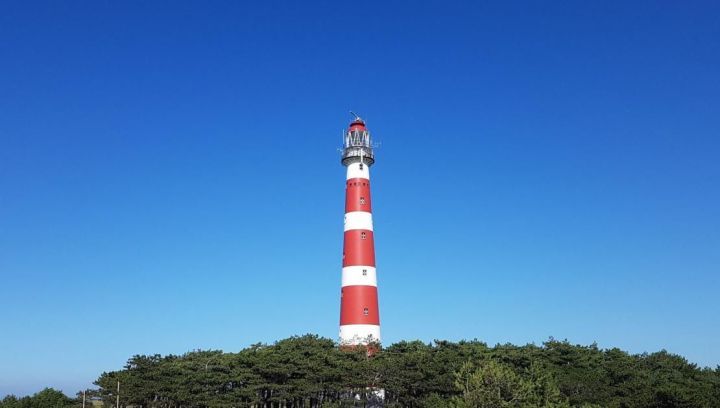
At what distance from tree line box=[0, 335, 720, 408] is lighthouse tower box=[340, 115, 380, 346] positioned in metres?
2.19

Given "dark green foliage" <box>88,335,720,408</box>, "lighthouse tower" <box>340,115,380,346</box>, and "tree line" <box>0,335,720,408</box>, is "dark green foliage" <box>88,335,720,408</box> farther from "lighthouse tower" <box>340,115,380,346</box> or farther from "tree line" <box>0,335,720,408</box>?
"lighthouse tower" <box>340,115,380,346</box>

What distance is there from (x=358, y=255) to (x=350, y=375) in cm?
1098

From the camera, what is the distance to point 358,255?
54.2 meters

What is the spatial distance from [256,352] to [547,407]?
27166mm

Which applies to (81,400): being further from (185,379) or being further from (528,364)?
(528,364)

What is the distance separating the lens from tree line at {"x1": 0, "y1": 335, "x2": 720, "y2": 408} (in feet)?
148

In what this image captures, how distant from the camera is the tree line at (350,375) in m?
45.0

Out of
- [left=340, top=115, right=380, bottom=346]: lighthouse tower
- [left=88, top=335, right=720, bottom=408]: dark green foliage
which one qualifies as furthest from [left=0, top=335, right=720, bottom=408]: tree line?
[left=340, top=115, right=380, bottom=346]: lighthouse tower

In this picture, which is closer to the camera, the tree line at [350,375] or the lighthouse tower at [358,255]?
the tree line at [350,375]

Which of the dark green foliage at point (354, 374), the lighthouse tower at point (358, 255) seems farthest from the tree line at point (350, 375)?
the lighthouse tower at point (358, 255)

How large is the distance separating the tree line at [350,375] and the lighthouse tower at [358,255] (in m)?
2.19

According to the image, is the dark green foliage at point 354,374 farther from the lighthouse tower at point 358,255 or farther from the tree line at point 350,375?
the lighthouse tower at point 358,255

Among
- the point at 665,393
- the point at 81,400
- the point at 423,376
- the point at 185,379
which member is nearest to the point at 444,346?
the point at 423,376

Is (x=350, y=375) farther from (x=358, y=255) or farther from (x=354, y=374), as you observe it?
(x=358, y=255)
